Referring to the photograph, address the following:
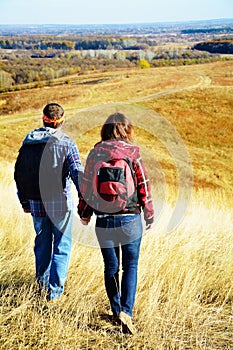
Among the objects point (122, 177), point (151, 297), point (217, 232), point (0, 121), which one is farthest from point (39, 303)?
point (0, 121)

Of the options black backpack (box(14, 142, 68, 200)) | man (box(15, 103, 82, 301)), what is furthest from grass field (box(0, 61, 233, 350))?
black backpack (box(14, 142, 68, 200))

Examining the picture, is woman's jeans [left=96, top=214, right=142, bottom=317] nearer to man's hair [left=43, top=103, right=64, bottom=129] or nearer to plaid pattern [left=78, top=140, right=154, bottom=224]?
plaid pattern [left=78, top=140, right=154, bottom=224]

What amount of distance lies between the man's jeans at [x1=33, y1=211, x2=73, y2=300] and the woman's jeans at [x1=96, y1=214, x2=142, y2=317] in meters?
0.42

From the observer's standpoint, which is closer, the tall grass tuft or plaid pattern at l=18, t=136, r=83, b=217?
the tall grass tuft

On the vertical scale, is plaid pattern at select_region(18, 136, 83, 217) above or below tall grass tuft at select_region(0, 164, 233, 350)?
above

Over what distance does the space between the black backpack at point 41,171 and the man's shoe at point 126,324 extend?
102 centimetres

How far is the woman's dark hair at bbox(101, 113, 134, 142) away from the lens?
280 centimetres

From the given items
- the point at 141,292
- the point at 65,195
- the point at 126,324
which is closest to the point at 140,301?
the point at 141,292

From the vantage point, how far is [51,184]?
123 inches

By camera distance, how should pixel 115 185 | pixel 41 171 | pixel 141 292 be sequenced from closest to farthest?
pixel 115 185 → pixel 41 171 → pixel 141 292

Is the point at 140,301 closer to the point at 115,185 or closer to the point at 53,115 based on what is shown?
the point at 115,185

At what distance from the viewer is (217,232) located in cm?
491

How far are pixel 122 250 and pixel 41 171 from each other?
2.76ft

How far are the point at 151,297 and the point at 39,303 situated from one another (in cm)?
80
